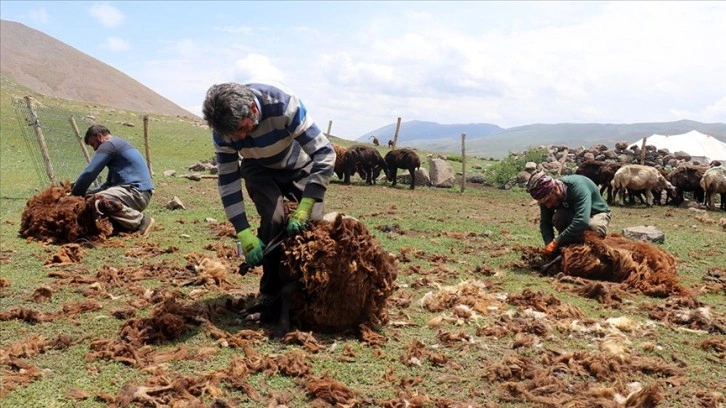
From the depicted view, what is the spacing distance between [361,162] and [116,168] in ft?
44.8

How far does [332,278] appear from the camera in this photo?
17.1 ft

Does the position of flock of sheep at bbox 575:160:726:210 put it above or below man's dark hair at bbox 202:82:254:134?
below

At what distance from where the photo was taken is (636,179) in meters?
20.2

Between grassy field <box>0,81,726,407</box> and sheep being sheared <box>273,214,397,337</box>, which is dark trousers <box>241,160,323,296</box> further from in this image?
grassy field <box>0,81,726,407</box>

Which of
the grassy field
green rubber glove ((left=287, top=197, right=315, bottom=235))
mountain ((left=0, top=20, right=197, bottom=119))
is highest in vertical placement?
mountain ((left=0, top=20, right=197, bottom=119))

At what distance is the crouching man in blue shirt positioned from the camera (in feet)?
30.6

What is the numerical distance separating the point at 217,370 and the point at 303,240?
1.39 meters

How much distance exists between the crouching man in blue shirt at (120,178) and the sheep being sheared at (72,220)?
0.19m

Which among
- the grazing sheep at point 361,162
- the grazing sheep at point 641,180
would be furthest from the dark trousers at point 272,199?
the grazing sheep at point 641,180

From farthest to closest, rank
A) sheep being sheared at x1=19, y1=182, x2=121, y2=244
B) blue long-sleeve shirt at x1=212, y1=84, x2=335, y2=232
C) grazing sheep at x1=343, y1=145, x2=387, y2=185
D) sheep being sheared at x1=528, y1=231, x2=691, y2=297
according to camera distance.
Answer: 1. grazing sheep at x1=343, y1=145, x2=387, y2=185
2. sheep being sheared at x1=19, y1=182, x2=121, y2=244
3. sheep being sheared at x1=528, y1=231, x2=691, y2=297
4. blue long-sleeve shirt at x1=212, y1=84, x2=335, y2=232

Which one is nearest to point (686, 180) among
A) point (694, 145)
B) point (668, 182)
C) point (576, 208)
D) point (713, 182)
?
point (668, 182)

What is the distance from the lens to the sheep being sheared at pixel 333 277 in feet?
17.0

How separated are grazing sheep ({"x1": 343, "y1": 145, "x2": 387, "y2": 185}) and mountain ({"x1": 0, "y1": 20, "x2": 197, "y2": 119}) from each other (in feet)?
192

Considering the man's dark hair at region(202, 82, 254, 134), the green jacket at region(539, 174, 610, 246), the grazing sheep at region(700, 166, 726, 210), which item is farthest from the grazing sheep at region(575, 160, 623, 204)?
the man's dark hair at region(202, 82, 254, 134)
